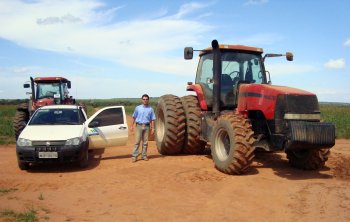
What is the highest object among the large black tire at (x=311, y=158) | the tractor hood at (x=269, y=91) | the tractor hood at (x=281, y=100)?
the tractor hood at (x=269, y=91)

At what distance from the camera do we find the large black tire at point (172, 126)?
1038 cm

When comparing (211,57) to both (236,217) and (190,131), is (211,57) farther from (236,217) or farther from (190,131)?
(236,217)

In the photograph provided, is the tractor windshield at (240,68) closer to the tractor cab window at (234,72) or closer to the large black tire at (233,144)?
the tractor cab window at (234,72)

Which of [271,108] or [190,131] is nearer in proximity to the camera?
[271,108]

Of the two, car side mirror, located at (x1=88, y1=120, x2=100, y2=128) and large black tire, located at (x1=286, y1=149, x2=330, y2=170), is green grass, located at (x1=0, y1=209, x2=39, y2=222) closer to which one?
car side mirror, located at (x1=88, y1=120, x2=100, y2=128)

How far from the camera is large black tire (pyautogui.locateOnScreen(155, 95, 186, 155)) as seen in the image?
34.0 feet

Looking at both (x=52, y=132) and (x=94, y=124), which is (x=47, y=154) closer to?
(x=52, y=132)

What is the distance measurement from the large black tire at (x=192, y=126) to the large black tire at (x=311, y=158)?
2.59 meters

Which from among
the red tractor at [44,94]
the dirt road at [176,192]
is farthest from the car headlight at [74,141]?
the red tractor at [44,94]

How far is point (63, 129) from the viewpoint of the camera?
9.30m

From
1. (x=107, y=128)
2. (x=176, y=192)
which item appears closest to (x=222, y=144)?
(x=176, y=192)

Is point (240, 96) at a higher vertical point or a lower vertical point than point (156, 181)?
higher

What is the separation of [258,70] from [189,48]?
1.81 m

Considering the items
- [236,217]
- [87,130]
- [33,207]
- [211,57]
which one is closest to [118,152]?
[87,130]
